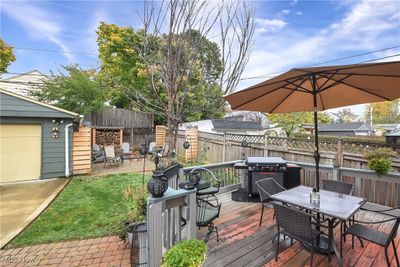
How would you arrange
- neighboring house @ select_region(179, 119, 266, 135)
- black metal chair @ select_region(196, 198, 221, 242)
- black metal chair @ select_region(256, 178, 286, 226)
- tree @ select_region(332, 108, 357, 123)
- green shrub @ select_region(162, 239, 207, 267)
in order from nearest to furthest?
green shrub @ select_region(162, 239, 207, 267) < black metal chair @ select_region(196, 198, 221, 242) < black metal chair @ select_region(256, 178, 286, 226) < neighboring house @ select_region(179, 119, 266, 135) < tree @ select_region(332, 108, 357, 123)

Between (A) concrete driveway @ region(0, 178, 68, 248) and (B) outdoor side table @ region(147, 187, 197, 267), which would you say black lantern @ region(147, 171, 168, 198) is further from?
(A) concrete driveway @ region(0, 178, 68, 248)

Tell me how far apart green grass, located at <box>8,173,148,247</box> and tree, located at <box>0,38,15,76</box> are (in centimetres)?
1280

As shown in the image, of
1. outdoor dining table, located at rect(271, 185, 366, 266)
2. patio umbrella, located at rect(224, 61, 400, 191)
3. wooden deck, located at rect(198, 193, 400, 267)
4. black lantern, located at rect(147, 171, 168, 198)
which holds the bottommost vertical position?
wooden deck, located at rect(198, 193, 400, 267)

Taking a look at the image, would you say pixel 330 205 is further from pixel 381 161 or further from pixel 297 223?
pixel 381 161

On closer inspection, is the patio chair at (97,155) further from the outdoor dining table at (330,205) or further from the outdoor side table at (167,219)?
the outdoor dining table at (330,205)

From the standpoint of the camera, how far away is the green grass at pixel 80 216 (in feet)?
10.9

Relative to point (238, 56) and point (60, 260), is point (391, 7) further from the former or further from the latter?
point (60, 260)

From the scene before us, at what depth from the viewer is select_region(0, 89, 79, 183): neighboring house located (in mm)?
6391

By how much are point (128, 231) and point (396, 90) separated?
3.83m

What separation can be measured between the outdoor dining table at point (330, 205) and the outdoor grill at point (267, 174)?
1192 mm

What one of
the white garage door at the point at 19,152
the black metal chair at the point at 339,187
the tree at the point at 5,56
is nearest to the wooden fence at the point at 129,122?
the white garage door at the point at 19,152

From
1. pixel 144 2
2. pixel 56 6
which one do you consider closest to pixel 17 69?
pixel 56 6

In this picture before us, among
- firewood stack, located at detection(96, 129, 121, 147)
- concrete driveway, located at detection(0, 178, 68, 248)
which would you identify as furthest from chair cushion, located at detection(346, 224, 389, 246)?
firewood stack, located at detection(96, 129, 121, 147)

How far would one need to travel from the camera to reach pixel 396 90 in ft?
8.20
